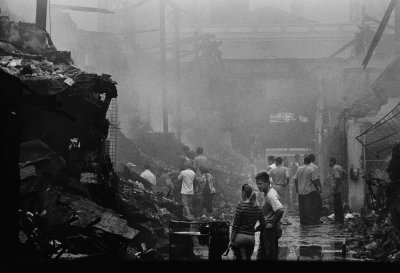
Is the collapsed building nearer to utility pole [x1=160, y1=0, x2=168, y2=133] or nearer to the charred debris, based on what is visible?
the charred debris

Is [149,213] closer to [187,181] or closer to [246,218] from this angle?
[187,181]

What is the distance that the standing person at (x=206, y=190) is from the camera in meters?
18.0

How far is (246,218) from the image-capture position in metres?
8.88

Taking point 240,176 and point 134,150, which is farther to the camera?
point 240,176

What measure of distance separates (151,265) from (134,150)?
823 inches

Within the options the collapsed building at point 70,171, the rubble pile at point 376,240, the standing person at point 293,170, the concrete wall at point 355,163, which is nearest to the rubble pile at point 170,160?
the standing person at point 293,170

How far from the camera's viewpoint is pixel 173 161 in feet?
86.8

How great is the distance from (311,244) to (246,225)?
179 inches

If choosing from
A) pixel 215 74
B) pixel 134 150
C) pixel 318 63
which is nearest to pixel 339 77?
pixel 318 63

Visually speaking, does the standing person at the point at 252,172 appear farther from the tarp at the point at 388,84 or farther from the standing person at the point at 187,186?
the standing person at the point at 187,186

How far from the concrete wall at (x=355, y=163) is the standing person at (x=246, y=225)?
1069 cm

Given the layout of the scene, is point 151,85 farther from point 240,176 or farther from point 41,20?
point 41,20

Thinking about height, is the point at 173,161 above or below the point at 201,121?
below

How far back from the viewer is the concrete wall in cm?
1900
